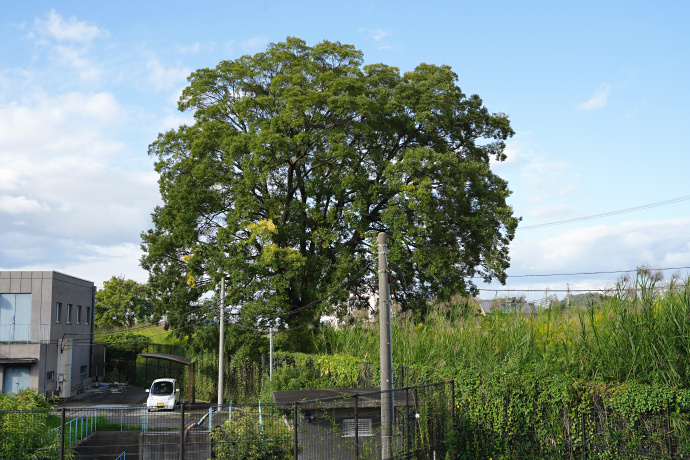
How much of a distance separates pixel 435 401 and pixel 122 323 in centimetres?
5929

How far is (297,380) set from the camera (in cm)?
2598

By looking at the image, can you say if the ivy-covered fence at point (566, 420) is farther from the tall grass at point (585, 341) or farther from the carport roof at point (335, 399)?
the carport roof at point (335, 399)

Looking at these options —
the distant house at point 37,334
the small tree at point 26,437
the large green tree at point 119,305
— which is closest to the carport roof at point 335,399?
the small tree at point 26,437

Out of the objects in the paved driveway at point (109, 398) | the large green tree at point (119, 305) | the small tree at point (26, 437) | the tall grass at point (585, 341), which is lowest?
the paved driveway at point (109, 398)

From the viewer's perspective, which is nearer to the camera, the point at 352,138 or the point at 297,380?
the point at 297,380

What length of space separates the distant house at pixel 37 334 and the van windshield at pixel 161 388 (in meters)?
5.81

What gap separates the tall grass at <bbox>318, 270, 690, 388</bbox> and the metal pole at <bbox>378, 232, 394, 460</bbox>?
3198 mm

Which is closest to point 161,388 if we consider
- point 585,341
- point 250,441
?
point 250,441

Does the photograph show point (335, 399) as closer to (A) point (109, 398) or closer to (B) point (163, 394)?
(B) point (163, 394)

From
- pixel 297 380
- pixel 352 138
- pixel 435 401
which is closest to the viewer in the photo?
pixel 435 401

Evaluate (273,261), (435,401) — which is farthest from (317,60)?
(435,401)

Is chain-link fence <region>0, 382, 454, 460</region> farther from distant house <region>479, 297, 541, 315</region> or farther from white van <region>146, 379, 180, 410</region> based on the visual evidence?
white van <region>146, 379, 180, 410</region>

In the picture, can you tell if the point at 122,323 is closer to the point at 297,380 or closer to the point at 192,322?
the point at 192,322

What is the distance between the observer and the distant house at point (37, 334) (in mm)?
34969
